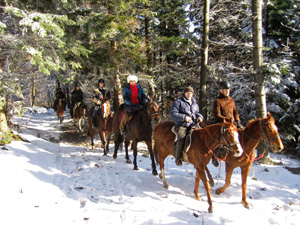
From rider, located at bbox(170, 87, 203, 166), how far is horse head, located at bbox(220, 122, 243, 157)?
0.97 metres

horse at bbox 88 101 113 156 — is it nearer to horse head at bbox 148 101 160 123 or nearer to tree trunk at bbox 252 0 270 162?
horse head at bbox 148 101 160 123

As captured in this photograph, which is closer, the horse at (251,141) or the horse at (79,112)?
the horse at (251,141)

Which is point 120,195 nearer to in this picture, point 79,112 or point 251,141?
point 251,141

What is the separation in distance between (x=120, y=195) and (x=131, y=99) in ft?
12.4

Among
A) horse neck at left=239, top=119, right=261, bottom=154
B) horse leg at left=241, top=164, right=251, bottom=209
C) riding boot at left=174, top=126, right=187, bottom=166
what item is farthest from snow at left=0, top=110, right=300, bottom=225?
riding boot at left=174, top=126, right=187, bottom=166

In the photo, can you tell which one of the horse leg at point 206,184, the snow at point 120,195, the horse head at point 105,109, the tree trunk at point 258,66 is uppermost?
the tree trunk at point 258,66

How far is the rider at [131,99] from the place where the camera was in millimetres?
7992

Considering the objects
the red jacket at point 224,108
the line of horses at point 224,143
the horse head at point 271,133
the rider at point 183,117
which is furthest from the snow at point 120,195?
the red jacket at point 224,108

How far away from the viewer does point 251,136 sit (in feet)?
17.4

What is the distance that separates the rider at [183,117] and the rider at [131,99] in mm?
2451

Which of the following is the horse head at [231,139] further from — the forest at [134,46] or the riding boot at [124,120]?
the forest at [134,46]

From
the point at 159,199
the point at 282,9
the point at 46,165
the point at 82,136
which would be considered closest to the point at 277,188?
the point at 159,199

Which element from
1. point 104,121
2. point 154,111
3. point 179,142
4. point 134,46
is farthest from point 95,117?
point 179,142

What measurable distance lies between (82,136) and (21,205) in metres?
9.41
